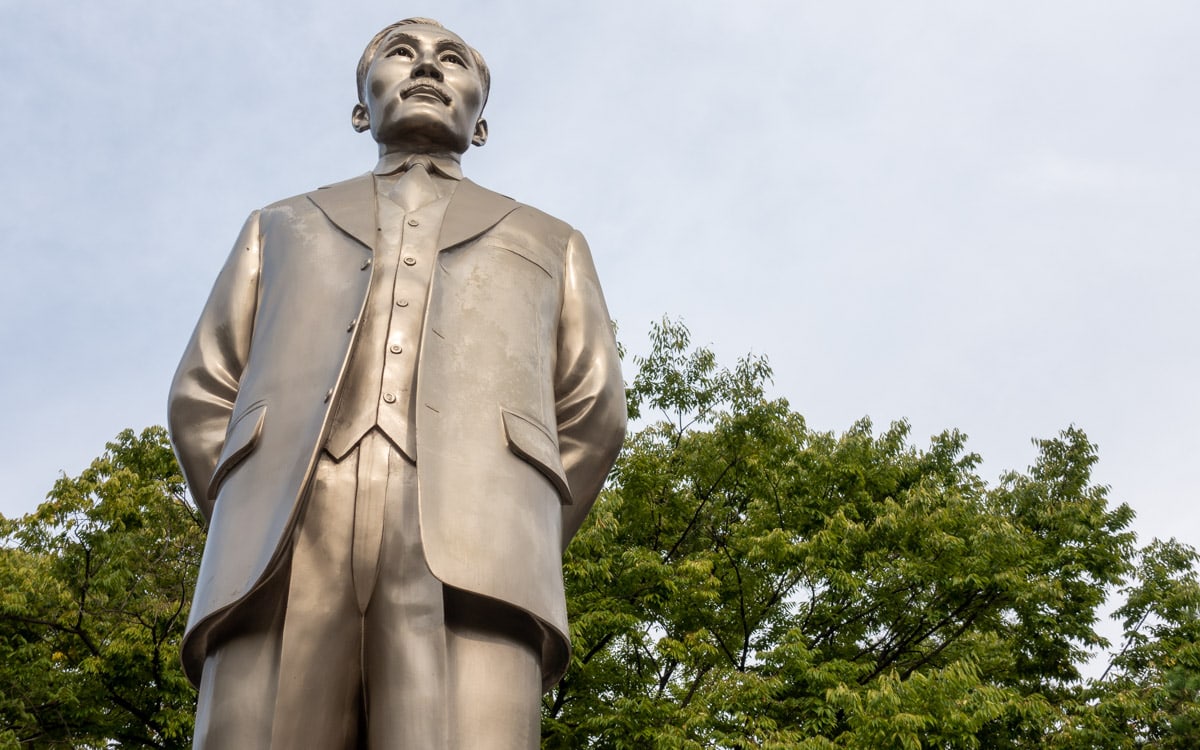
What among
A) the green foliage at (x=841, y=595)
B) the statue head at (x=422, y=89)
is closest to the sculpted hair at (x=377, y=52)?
the statue head at (x=422, y=89)

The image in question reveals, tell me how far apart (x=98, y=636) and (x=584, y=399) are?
10588 mm

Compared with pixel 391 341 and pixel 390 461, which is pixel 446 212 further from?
pixel 390 461

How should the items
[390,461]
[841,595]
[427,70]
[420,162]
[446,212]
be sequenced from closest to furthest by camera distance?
[390,461]
[446,212]
[420,162]
[427,70]
[841,595]

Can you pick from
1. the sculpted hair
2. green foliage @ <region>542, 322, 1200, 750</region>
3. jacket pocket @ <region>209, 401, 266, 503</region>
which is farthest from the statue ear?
green foliage @ <region>542, 322, 1200, 750</region>

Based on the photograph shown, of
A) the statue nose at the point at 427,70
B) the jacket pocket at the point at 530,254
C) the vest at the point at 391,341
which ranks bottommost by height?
the vest at the point at 391,341

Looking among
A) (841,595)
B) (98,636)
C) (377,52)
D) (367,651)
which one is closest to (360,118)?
(377,52)

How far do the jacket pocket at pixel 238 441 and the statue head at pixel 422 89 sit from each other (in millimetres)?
1418

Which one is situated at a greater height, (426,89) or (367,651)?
(426,89)

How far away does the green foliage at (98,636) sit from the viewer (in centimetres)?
1294

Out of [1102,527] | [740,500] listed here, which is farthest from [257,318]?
[1102,527]

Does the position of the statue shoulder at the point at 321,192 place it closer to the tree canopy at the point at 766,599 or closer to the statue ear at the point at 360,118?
the statue ear at the point at 360,118

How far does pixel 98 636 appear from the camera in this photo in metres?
13.5

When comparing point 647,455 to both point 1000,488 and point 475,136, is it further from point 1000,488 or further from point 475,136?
point 475,136

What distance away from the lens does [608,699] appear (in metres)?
14.2
